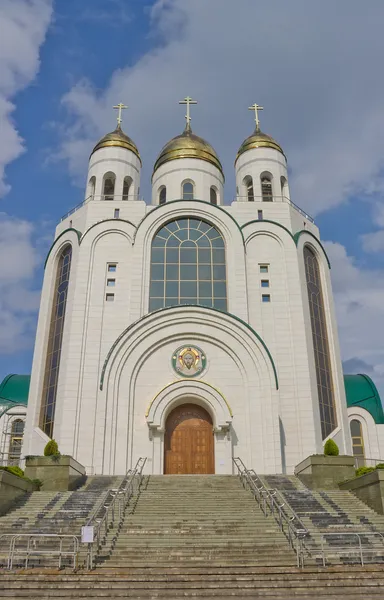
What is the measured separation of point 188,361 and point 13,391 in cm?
1568

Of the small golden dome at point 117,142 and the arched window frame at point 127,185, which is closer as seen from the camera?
the arched window frame at point 127,185

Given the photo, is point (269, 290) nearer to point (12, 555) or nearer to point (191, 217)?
point (191, 217)

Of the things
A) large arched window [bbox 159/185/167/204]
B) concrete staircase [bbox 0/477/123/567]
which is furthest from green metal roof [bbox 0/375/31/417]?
concrete staircase [bbox 0/477/123/567]

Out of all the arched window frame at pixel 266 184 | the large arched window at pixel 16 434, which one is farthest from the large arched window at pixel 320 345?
the large arched window at pixel 16 434

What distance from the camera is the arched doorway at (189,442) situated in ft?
71.6

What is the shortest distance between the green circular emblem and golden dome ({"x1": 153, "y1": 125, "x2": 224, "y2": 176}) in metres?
12.9

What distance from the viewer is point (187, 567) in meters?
10.8

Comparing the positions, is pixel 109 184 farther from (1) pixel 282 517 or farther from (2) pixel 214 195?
(1) pixel 282 517

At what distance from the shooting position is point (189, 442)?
2241 centimetres

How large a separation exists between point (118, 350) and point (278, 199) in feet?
43.7

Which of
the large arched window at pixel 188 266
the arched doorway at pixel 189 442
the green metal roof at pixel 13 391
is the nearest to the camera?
the arched doorway at pixel 189 442

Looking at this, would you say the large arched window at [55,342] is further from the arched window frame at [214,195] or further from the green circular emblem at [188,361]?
the arched window frame at [214,195]

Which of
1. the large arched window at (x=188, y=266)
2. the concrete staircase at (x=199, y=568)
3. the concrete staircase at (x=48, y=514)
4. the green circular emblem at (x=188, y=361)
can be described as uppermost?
the large arched window at (x=188, y=266)

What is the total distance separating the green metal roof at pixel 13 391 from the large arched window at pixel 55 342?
8869 mm
